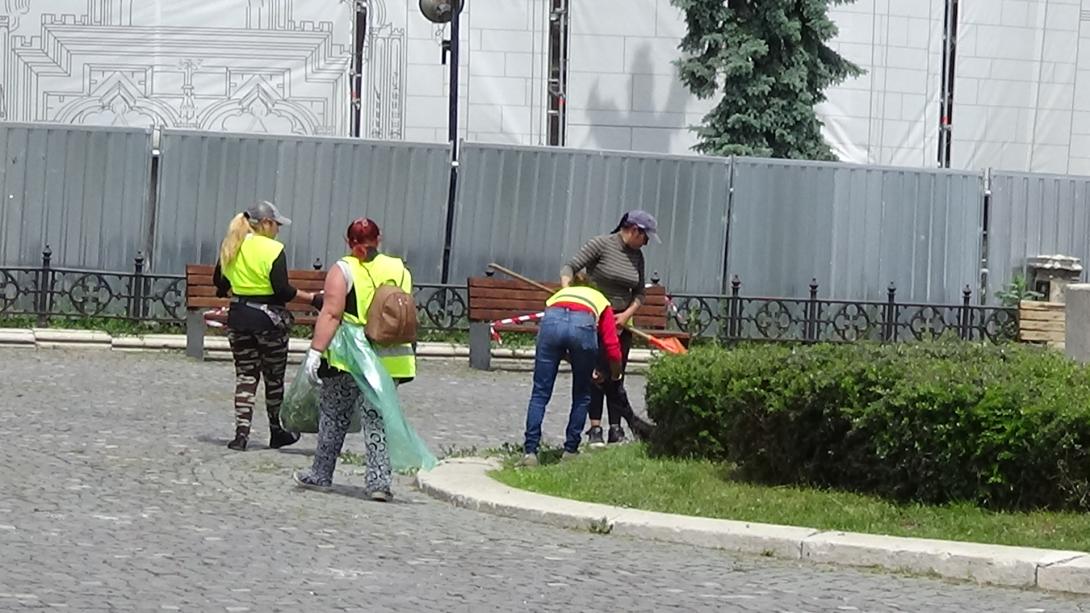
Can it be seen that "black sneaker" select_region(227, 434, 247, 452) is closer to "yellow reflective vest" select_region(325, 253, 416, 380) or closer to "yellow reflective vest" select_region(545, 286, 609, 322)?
"yellow reflective vest" select_region(325, 253, 416, 380)

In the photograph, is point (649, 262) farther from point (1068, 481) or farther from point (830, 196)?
point (1068, 481)

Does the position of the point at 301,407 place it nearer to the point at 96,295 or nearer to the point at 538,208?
the point at 96,295

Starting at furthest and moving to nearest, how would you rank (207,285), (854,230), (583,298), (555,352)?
(854,230) → (207,285) → (583,298) → (555,352)

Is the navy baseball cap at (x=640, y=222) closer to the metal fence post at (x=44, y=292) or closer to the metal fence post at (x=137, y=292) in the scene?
the metal fence post at (x=137, y=292)

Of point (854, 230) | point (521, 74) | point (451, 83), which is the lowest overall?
point (854, 230)

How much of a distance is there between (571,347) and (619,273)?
4.76 feet

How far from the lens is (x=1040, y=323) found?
24.6m

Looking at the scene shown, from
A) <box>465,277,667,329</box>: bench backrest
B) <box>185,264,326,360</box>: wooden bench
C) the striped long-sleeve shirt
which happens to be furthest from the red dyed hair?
<box>465,277,667,329</box>: bench backrest

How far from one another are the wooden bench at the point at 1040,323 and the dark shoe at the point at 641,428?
1110 centimetres

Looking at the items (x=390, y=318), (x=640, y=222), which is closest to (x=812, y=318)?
(x=640, y=222)

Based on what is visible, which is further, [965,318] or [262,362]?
[965,318]

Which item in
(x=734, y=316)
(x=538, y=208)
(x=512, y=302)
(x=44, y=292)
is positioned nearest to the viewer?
(x=512, y=302)

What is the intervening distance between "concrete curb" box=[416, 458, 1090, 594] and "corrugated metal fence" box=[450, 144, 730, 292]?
38.9 feet

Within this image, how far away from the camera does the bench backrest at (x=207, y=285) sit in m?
20.8
